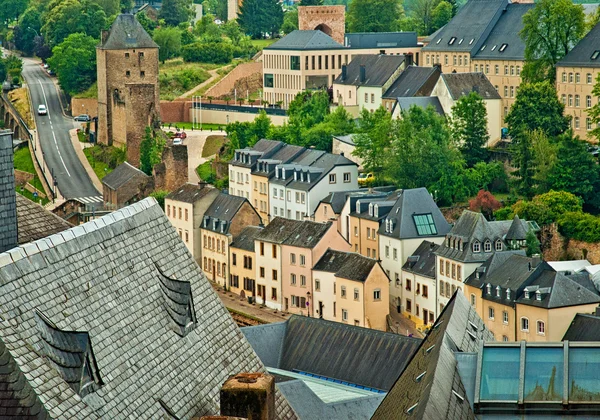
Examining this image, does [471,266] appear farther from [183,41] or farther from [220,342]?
[183,41]

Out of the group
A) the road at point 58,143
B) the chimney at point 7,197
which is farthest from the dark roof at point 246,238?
the chimney at point 7,197

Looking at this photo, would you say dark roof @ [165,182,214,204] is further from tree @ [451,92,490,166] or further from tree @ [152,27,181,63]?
tree @ [152,27,181,63]

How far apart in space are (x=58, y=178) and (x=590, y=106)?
3610cm

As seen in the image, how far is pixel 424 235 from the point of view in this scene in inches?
2859

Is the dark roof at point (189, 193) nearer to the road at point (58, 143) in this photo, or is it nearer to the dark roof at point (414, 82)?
the road at point (58, 143)

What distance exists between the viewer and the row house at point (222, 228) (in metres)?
82.6

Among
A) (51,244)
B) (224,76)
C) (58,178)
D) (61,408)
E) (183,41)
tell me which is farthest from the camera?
(183,41)

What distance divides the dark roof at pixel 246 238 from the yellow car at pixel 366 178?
790cm

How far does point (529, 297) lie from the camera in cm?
6059

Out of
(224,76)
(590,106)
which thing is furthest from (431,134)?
(224,76)

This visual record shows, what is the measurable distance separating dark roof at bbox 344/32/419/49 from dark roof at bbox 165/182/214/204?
39133mm

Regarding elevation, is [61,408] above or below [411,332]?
above

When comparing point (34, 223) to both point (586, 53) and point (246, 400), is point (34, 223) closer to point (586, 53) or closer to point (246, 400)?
point (246, 400)

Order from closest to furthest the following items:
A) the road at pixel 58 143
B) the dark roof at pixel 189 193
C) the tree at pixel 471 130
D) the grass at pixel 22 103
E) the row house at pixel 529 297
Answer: the row house at pixel 529 297 < the tree at pixel 471 130 < the dark roof at pixel 189 193 < the road at pixel 58 143 < the grass at pixel 22 103
